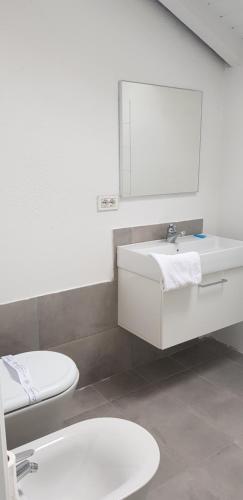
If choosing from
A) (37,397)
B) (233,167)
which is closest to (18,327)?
(37,397)

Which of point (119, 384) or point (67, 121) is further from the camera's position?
point (119, 384)

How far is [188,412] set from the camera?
209 centimetres

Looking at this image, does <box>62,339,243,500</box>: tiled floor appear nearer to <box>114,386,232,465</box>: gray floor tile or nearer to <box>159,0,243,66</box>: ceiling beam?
<box>114,386,232,465</box>: gray floor tile

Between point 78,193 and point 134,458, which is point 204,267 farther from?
point 134,458

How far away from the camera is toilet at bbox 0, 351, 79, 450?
144 cm

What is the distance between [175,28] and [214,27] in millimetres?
227

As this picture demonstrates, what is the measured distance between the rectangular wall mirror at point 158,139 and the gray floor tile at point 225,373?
1.18m

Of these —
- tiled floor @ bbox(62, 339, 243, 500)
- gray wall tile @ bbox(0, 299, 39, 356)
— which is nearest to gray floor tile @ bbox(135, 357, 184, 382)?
tiled floor @ bbox(62, 339, 243, 500)

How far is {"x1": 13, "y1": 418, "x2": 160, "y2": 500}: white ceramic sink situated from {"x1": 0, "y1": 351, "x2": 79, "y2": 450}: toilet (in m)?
0.21

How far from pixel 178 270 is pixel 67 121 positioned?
947mm

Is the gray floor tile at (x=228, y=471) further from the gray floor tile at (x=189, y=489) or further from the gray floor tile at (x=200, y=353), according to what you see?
the gray floor tile at (x=200, y=353)

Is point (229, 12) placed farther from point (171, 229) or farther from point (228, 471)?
point (228, 471)

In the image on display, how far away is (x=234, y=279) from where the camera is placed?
2338 millimetres

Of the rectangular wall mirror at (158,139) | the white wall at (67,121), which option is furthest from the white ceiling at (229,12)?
the rectangular wall mirror at (158,139)
